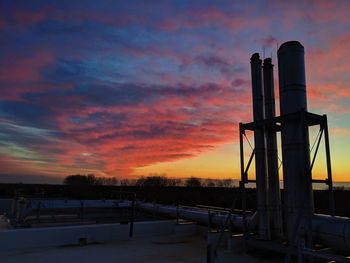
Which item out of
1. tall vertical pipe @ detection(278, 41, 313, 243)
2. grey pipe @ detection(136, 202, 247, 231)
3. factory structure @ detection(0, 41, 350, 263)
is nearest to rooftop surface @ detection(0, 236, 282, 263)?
factory structure @ detection(0, 41, 350, 263)

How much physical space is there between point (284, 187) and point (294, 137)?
4.77ft

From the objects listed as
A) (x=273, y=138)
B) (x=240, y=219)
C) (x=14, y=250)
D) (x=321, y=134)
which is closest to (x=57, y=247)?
(x=14, y=250)

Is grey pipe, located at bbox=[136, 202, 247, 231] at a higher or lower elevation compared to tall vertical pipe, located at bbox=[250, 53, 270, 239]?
lower

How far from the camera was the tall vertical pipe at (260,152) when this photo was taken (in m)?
9.08

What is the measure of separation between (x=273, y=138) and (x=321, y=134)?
171 cm

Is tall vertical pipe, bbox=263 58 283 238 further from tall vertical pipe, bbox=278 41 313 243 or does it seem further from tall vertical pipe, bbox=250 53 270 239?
tall vertical pipe, bbox=278 41 313 243

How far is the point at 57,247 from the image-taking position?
10172 millimetres

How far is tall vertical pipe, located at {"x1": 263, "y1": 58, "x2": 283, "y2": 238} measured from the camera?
9.23m

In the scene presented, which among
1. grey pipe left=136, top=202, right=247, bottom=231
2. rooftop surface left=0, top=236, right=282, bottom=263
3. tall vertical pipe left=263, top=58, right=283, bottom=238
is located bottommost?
rooftop surface left=0, top=236, right=282, bottom=263

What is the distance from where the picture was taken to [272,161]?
9766mm

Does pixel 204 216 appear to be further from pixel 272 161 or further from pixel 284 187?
pixel 284 187

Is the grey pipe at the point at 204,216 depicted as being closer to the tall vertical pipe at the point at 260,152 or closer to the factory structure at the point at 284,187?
the factory structure at the point at 284,187

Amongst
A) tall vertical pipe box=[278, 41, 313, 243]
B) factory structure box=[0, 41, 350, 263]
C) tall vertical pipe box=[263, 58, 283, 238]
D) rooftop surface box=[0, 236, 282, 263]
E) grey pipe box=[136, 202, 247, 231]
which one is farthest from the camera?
grey pipe box=[136, 202, 247, 231]

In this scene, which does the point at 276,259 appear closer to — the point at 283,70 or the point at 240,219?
the point at 240,219
